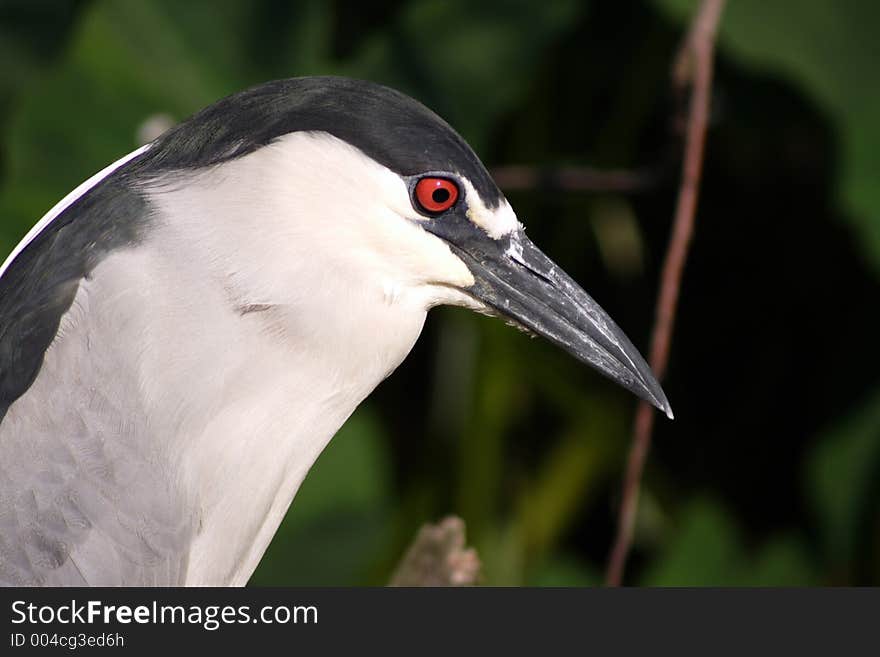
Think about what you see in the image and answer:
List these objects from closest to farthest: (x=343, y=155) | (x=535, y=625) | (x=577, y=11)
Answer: (x=343, y=155) < (x=535, y=625) < (x=577, y=11)

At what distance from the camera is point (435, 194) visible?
4.33 feet

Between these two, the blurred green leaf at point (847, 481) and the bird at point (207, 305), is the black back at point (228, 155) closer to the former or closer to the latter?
the bird at point (207, 305)

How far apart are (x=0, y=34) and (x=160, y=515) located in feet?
4.50

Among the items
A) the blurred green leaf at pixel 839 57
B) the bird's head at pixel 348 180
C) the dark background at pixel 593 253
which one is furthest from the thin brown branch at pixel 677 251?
the bird's head at pixel 348 180

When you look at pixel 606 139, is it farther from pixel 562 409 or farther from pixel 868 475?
pixel 868 475

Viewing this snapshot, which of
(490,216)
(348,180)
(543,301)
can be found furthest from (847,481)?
(348,180)

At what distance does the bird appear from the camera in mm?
1301

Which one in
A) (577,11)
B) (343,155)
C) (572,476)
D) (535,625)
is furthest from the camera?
(572,476)

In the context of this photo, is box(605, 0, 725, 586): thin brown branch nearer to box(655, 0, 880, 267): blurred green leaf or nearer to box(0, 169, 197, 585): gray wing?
box(655, 0, 880, 267): blurred green leaf

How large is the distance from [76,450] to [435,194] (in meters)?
0.48

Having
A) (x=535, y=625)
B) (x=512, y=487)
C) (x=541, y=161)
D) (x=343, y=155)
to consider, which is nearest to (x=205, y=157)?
(x=343, y=155)

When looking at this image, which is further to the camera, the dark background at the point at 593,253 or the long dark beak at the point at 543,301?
the dark background at the point at 593,253

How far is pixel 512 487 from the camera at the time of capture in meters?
2.71

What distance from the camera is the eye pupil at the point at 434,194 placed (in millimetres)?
1313
